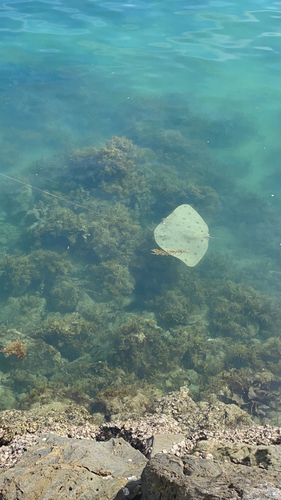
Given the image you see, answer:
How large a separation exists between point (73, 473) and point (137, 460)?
743 mm

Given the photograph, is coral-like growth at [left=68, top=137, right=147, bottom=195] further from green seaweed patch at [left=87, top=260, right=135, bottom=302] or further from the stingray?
green seaweed patch at [left=87, top=260, right=135, bottom=302]

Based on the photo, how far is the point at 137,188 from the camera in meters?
11.6

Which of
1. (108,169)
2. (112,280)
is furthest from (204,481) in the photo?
(108,169)

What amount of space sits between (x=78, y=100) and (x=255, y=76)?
28.8 feet

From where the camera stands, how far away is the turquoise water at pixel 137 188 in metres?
8.20

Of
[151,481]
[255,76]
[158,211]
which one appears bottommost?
[158,211]

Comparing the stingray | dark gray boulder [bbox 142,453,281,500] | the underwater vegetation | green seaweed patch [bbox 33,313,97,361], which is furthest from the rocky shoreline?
the stingray

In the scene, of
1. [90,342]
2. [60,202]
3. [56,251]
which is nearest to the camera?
[90,342]

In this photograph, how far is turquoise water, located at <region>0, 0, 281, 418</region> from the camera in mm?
8203

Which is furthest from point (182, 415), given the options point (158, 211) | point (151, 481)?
point (158, 211)

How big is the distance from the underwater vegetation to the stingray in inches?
39.4

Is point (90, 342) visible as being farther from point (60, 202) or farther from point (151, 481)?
point (151, 481)

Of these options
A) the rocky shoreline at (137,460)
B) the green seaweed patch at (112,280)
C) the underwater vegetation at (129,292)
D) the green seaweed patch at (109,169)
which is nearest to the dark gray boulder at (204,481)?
the rocky shoreline at (137,460)

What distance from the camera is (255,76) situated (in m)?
15.4
